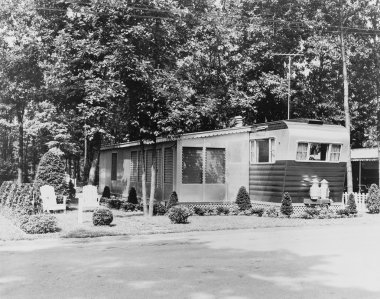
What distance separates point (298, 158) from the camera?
19641 mm

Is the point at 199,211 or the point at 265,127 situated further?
the point at 265,127

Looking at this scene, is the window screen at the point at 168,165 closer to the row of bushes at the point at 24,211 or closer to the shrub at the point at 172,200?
the shrub at the point at 172,200

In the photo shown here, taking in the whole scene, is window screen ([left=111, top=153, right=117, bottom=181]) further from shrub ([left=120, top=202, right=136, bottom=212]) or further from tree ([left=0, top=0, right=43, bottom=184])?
shrub ([left=120, top=202, right=136, bottom=212])

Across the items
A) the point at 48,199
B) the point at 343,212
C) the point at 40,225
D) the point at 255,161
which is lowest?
the point at 343,212

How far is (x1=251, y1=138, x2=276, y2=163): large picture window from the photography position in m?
20.6

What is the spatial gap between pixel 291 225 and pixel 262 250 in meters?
6.05

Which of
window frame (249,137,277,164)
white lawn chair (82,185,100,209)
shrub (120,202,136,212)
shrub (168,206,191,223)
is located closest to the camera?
shrub (168,206,191,223)

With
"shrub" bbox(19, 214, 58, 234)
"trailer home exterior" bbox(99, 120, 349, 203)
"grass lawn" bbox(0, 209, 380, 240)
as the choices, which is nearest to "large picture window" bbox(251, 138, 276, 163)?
"trailer home exterior" bbox(99, 120, 349, 203)

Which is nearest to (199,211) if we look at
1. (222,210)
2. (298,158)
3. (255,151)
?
(222,210)

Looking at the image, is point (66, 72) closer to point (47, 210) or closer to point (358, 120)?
point (47, 210)

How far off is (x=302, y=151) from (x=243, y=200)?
3597 millimetres

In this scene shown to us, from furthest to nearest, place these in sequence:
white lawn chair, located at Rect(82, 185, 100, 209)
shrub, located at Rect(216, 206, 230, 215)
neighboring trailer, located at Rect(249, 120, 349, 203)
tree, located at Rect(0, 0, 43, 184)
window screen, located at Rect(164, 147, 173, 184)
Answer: tree, located at Rect(0, 0, 43, 184) < window screen, located at Rect(164, 147, 173, 184) < shrub, located at Rect(216, 206, 230, 215) < neighboring trailer, located at Rect(249, 120, 349, 203) < white lawn chair, located at Rect(82, 185, 100, 209)

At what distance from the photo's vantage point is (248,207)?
68.8ft

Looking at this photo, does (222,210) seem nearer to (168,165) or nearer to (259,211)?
(259,211)
